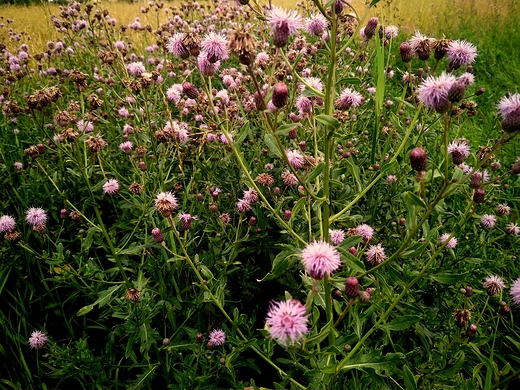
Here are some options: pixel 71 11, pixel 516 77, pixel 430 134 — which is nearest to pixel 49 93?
pixel 430 134

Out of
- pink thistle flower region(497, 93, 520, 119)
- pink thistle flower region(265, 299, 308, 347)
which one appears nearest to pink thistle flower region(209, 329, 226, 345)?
pink thistle flower region(265, 299, 308, 347)

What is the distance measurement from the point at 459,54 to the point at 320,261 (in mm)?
1043

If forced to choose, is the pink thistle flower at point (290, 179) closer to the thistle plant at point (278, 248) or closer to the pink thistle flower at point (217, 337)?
the thistle plant at point (278, 248)

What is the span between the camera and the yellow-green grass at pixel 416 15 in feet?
19.2

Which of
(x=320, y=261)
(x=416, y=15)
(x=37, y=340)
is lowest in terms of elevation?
(x=37, y=340)

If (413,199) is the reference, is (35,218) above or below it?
above

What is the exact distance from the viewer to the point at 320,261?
3.75ft

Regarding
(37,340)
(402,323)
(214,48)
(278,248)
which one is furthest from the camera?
(278,248)

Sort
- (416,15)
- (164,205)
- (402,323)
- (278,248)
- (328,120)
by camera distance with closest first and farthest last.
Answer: (328,120) → (402,323) → (164,205) → (278,248) → (416,15)

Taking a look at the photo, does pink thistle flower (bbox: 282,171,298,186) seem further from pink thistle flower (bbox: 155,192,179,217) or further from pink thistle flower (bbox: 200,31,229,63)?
pink thistle flower (bbox: 200,31,229,63)

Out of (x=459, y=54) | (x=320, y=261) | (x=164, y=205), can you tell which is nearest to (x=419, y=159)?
(x=320, y=261)

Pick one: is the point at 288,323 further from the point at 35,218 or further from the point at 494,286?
the point at 35,218

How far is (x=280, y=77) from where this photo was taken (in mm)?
2416

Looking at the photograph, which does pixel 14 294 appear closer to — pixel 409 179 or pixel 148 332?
pixel 148 332
